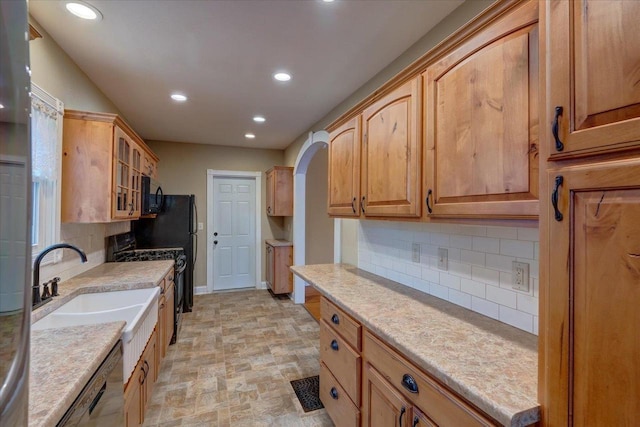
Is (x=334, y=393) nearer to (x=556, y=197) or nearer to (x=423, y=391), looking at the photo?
(x=423, y=391)

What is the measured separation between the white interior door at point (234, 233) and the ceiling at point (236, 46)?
2.20m

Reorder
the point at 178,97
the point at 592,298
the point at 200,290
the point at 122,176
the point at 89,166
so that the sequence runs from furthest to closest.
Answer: the point at 200,290, the point at 178,97, the point at 122,176, the point at 89,166, the point at 592,298

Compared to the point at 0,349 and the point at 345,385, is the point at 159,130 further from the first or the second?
the point at 0,349

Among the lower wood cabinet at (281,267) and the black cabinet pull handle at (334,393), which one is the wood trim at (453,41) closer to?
the black cabinet pull handle at (334,393)

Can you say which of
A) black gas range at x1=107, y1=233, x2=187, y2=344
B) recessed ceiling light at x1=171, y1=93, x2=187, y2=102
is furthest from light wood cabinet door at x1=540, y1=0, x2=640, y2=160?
black gas range at x1=107, y1=233, x2=187, y2=344

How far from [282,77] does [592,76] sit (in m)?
2.35

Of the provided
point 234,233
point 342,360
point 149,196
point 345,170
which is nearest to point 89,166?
point 149,196

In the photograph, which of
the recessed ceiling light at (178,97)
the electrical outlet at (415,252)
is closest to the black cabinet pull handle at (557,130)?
the electrical outlet at (415,252)

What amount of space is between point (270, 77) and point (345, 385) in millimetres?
2424

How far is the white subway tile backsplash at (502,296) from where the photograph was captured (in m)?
1.39

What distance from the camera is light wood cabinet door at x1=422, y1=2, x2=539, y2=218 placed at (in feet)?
3.37

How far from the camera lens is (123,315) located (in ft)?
6.52

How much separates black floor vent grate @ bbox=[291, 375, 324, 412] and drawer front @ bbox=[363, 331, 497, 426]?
109 cm

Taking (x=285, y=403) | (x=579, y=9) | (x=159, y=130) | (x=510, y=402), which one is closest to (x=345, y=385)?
(x=285, y=403)
